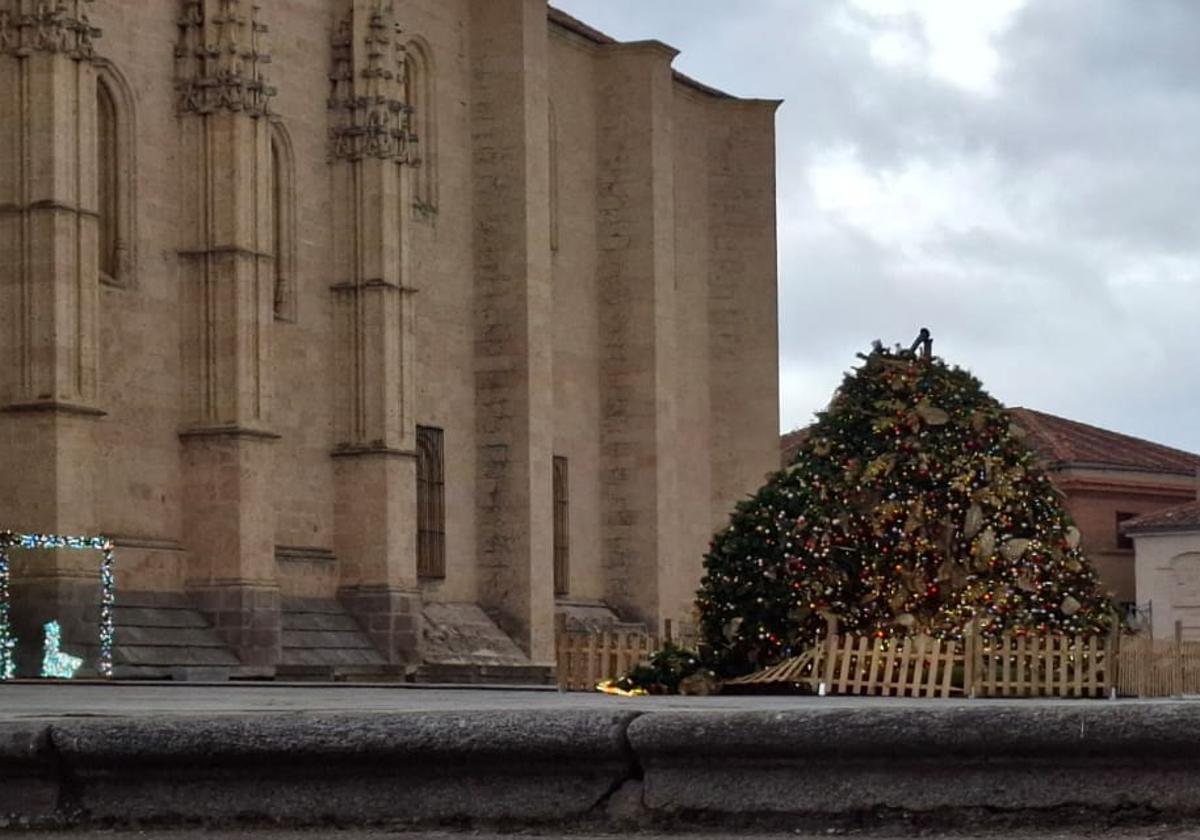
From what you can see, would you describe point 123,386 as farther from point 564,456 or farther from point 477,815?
point 477,815

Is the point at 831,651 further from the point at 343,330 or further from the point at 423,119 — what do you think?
the point at 423,119

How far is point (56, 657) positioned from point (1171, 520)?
4106 cm

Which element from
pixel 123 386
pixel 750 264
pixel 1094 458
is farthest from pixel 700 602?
pixel 1094 458

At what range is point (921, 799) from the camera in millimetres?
8312

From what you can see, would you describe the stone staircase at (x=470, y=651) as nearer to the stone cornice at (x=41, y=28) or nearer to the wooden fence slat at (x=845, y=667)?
the stone cornice at (x=41, y=28)

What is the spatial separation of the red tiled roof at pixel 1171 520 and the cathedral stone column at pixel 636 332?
62.2 ft

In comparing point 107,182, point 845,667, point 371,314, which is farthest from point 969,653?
point 371,314

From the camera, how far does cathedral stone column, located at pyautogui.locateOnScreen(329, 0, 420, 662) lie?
4878 centimetres

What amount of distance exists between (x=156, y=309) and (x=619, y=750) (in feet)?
120

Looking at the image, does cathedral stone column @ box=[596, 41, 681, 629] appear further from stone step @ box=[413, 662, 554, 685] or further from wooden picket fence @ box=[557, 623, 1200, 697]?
wooden picket fence @ box=[557, 623, 1200, 697]

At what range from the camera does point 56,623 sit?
1556 inches

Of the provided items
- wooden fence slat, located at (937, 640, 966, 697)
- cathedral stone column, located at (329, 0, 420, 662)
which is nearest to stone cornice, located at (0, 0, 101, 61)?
cathedral stone column, located at (329, 0, 420, 662)

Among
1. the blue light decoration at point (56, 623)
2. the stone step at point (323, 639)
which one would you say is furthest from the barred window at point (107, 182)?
the stone step at point (323, 639)

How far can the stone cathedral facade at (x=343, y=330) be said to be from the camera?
40.9m
